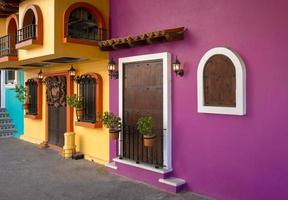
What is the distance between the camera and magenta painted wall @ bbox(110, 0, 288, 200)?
520cm

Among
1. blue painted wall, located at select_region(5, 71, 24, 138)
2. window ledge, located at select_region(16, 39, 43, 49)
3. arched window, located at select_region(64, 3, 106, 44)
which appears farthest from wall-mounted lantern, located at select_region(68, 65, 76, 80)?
blue painted wall, located at select_region(5, 71, 24, 138)

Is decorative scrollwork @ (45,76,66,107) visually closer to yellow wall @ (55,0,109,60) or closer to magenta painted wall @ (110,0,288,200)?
yellow wall @ (55,0,109,60)

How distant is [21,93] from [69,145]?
177 inches

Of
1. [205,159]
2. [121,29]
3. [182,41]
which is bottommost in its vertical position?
[205,159]

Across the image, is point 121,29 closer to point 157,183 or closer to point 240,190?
point 157,183

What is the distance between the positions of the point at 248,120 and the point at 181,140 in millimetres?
1666

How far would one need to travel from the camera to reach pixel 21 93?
12.9 m

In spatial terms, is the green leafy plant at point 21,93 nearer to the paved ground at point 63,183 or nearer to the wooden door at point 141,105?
the paved ground at point 63,183

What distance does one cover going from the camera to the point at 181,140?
6762mm

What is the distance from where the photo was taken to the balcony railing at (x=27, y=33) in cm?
829

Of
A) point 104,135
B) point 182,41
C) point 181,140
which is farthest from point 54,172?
point 182,41

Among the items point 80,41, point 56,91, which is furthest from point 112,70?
point 56,91

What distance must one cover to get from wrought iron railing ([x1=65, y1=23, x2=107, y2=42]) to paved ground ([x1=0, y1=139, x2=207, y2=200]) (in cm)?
355

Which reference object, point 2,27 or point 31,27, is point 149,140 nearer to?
point 31,27
